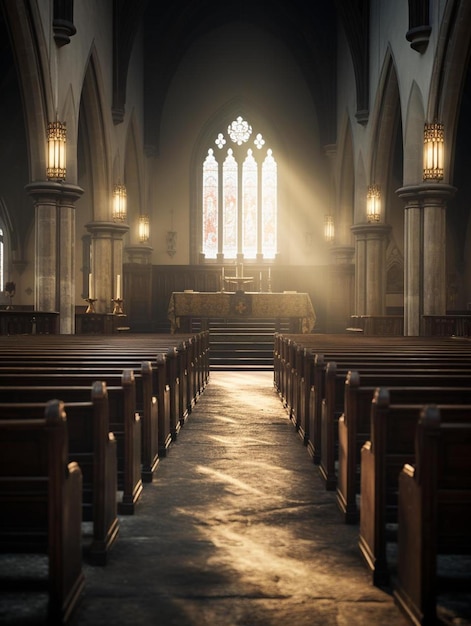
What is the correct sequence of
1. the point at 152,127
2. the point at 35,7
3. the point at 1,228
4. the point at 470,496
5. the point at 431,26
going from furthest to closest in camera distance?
the point at 1,228 → the point at 152,127 → the point at 431,26 → the point at 35,7 → the point at 470,496

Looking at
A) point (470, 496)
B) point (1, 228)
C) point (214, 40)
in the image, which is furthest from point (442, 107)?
point (1, 228)

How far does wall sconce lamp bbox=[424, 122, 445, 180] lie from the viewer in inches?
476

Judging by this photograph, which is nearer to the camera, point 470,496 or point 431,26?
point 470,496

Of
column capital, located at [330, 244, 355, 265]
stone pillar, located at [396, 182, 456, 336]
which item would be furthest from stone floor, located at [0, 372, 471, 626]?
column capital, located at [330, 244, 355, 265]

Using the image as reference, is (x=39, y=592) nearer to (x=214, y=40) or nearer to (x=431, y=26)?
(x=431, y=26)

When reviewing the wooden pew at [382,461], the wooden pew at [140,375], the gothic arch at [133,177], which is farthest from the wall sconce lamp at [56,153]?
the wooden pew at [382,461]

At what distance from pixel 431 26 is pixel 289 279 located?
12023 millimetres

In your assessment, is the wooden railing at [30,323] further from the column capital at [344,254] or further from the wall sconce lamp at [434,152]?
the column capital at [344,254]

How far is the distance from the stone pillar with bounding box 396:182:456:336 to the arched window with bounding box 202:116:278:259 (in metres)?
11.8

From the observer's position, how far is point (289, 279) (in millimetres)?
24594

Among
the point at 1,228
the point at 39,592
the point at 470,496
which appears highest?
the point at 1,228

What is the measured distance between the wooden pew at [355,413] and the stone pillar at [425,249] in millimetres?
9517

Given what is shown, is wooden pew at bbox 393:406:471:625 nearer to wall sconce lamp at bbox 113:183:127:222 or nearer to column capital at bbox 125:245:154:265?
wall sconce lamp at bbox 113:183:127:222

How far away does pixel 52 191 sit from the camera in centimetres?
1322
